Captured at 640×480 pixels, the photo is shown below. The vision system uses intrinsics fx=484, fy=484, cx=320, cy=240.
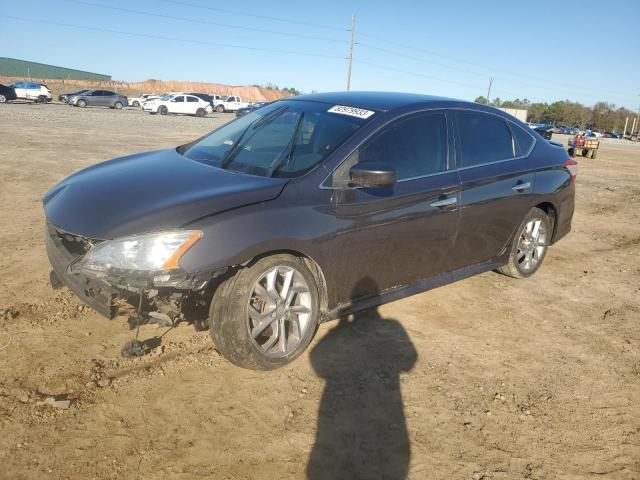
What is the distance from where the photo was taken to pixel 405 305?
416 centimetres

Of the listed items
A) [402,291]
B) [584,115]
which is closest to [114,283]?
[402,291]

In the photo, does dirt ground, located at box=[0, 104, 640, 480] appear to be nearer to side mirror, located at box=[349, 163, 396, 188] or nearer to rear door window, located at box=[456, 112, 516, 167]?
side mirror, located at box=[349, 163, 396, 188]

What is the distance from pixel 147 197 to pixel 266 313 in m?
1.01

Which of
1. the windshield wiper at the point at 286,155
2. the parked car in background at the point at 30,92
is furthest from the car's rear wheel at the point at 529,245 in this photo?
the parked car in background at the point at 30,92

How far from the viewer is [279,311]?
3025mm

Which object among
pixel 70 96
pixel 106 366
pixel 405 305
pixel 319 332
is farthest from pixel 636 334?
pixel 70 96

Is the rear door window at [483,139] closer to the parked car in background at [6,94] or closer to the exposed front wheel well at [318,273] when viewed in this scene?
the exposed front wheel well at [318,273]

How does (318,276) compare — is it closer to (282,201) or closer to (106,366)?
(282,201)

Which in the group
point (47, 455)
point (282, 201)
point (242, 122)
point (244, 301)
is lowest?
point (47, 455)

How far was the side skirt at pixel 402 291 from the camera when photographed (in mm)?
3335

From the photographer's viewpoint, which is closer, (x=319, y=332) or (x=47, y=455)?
(x=47, y=455)

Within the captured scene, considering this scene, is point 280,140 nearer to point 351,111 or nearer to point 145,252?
point 351,111

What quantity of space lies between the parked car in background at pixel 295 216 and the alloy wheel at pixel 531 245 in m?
0.27

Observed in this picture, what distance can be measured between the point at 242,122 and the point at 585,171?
1444cm
